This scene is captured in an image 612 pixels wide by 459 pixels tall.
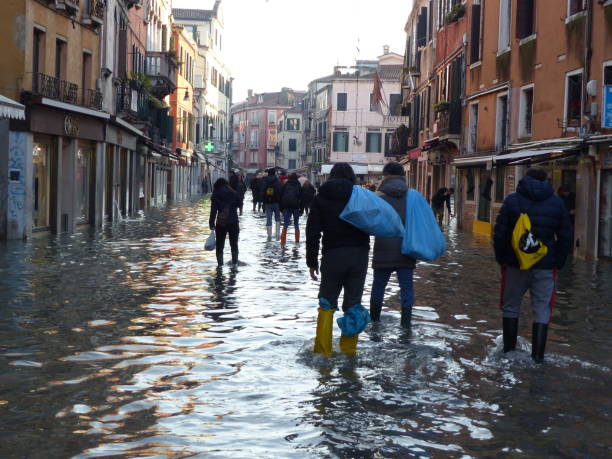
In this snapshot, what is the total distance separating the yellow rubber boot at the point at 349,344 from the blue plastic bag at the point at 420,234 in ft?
5.02

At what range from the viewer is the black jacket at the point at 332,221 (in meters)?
7.68

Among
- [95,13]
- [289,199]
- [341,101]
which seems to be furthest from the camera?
[341,101]

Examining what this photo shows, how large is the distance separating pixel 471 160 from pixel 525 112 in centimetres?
435

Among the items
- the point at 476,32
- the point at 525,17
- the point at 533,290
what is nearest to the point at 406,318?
the point at 533,290

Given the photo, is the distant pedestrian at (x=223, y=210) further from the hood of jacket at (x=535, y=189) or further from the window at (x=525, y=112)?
the window at (x=525, y=112)

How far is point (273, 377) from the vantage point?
6.98 m

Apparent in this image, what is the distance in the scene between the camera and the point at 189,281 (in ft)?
44.0

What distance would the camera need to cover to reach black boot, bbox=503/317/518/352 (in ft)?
25.9

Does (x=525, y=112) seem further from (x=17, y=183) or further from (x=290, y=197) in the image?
(x=17, y=183)

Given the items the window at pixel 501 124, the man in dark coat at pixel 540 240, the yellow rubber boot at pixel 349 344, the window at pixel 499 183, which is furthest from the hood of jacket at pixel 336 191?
the window at pixel 501 124

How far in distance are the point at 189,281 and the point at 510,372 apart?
6.85 meters

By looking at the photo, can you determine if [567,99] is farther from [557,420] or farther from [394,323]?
[557,420]

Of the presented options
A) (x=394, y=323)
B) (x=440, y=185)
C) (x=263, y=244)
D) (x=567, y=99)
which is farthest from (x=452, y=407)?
(x=440, y=185)

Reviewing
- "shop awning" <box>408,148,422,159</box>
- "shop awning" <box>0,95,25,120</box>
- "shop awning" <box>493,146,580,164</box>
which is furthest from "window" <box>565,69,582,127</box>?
"shop awning" <box>408,148,422,159</box>
